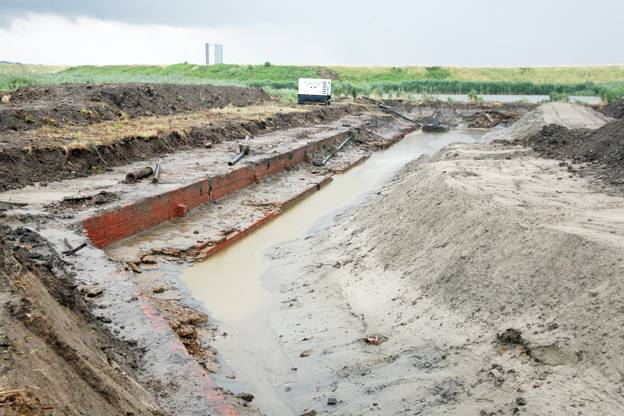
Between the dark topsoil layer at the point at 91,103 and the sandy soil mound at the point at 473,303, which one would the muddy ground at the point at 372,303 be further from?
the dark topsoil layer at the point at 91,103

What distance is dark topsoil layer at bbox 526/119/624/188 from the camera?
11.7 metres

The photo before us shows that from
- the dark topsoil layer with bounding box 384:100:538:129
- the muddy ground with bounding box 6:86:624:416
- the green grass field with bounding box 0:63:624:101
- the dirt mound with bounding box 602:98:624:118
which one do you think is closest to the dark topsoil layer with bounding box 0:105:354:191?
the muddy ground with bounding box 6:86:624:416

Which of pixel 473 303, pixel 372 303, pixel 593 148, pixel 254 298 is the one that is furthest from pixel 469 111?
pixel 473 303

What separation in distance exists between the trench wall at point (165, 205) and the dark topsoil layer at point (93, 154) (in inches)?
93.8

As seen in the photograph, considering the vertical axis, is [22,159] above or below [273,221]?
above

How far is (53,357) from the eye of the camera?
3855 mm

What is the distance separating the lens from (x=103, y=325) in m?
6.09

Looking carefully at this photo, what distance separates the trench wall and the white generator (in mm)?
18234

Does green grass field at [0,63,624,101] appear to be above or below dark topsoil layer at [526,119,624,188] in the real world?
above

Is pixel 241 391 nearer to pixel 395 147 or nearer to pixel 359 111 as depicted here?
pixel 395 147

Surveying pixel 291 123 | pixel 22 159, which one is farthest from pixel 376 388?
pixel 291 123

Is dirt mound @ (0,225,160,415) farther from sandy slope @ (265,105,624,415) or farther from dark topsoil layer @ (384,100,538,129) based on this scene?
dark topsoil layer @ (384,100,538,129)

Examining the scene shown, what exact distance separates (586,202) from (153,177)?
8230 mm

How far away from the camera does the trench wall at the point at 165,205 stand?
387 inches
